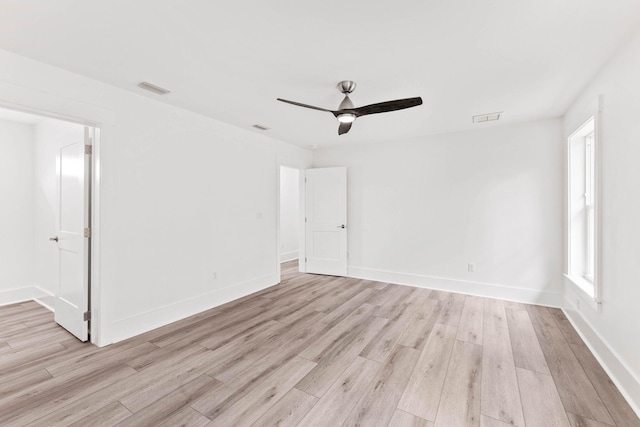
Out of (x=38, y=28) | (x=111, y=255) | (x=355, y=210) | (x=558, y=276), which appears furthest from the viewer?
(x=355, y=210)

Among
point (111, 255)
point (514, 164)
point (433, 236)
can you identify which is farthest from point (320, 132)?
point (111, 255)

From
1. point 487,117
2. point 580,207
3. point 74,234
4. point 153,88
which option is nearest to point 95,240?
point 74,234

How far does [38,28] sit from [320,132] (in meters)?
3.16

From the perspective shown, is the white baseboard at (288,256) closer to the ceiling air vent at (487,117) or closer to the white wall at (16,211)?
the white wall at (16,211)

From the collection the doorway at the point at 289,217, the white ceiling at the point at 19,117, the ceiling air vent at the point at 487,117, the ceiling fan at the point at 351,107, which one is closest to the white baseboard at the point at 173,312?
the doorway at the point at 289,217

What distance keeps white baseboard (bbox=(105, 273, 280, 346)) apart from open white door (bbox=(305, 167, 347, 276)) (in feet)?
4.51

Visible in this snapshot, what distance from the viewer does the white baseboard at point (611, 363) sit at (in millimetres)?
1879

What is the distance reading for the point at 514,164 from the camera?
4039mm

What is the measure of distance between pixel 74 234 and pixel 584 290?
531cm

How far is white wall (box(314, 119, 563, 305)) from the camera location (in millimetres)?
3879

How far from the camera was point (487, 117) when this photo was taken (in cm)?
372

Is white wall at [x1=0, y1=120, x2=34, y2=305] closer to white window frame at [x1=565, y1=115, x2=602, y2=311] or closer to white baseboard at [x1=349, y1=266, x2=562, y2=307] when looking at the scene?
white baseboard at [x1=349, y1=266, x2=562, y2=307]

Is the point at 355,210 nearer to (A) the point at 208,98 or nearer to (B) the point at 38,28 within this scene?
(A) the point at 208,98

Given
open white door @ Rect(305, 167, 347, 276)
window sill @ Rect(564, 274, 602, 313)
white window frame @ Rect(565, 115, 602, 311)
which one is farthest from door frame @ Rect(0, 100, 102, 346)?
white window frame @ Rect(565, 115, 602, 311)
